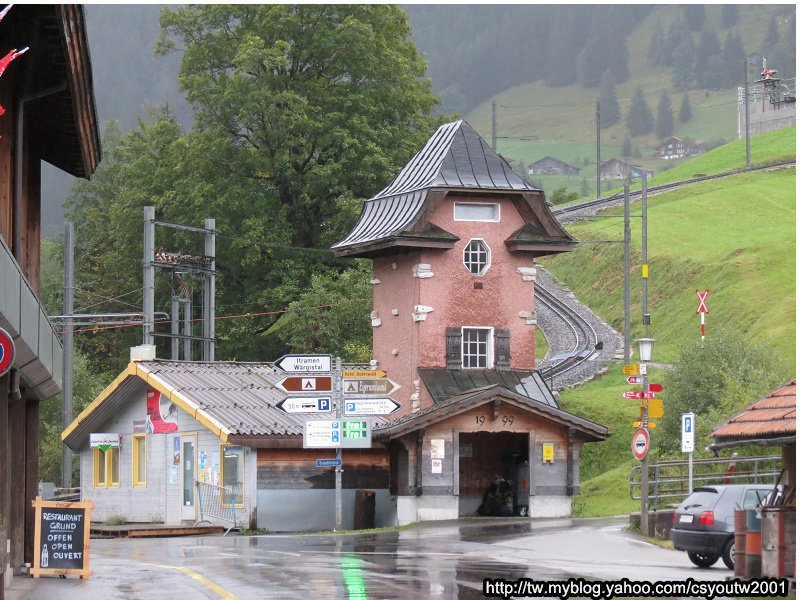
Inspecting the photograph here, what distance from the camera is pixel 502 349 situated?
4100cm

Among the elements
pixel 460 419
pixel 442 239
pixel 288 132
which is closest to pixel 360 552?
pixel 460 419

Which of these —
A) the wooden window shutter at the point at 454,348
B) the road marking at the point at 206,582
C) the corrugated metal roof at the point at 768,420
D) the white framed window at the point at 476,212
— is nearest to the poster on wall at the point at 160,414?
Result: the wooden window shutter at the point at 454,348

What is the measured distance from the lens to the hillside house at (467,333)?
124ft

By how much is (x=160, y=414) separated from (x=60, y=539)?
20.5 metres

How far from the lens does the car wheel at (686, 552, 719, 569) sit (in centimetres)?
2456

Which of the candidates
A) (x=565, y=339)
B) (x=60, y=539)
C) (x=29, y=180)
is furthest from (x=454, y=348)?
(x=565, y=339)

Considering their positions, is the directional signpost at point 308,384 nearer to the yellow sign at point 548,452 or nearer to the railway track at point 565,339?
the yellow sign at point 548,452

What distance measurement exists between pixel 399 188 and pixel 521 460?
834 cm

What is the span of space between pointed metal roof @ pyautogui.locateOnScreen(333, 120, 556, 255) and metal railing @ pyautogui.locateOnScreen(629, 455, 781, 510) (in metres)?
8.22

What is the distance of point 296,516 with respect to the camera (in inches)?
1506

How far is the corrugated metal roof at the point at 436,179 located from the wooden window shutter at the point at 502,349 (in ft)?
12.4

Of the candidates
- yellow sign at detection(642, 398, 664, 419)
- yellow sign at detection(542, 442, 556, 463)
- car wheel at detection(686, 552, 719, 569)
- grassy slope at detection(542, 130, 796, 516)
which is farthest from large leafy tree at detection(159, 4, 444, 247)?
car wheel at detection(686, 552, 719, 569)

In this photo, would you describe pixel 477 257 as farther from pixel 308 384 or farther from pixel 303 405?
pixel 303 405

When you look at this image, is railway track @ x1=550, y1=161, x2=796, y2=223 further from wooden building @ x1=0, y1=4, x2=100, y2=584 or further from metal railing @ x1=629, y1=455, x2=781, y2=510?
Answer: wooden building @ x1=0, y1=4, x2=100, y2=584
